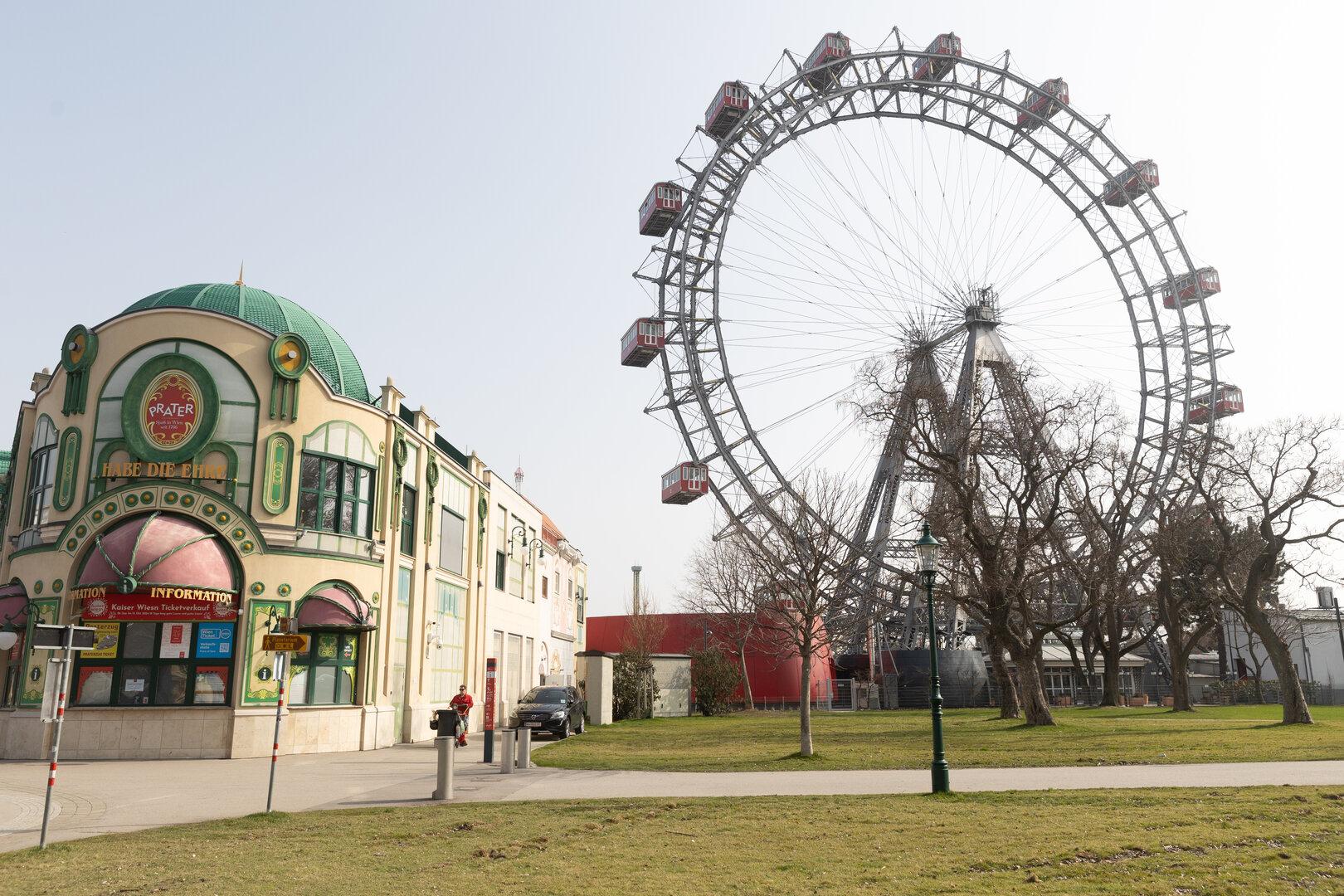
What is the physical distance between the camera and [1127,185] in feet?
167

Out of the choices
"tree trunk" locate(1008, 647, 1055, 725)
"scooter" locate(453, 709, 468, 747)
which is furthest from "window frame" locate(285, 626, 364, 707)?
"tree trunk" locate(1008, 647, 1055, 725)

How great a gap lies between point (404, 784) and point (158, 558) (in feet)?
33.8

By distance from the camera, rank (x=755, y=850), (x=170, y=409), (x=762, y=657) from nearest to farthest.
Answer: (x=755, y=850), (x=170, y=409), (x=762, y=657)

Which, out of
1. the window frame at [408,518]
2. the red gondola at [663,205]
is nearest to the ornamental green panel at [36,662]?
the window frame at [408,518]

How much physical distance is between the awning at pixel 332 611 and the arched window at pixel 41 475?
7.42 meters

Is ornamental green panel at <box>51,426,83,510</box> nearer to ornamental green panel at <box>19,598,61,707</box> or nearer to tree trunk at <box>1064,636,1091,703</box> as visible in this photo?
ornamental green panel at <box>19,598,61,707</box>

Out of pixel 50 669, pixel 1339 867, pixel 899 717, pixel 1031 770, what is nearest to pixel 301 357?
pixel 50 669

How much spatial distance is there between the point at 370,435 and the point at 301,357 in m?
3.17

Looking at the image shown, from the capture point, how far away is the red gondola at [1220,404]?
171 ft

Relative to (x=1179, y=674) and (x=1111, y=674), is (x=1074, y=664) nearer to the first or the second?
(x=1111, y=674)

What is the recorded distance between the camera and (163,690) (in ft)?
84.3

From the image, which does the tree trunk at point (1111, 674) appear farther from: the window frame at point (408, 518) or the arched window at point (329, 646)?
the arched window at point (329, 646)

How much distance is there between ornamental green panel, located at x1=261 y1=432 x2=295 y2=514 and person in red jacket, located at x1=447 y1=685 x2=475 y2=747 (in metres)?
7.33

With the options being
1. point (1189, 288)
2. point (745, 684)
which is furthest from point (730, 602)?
point (1189, 288)
